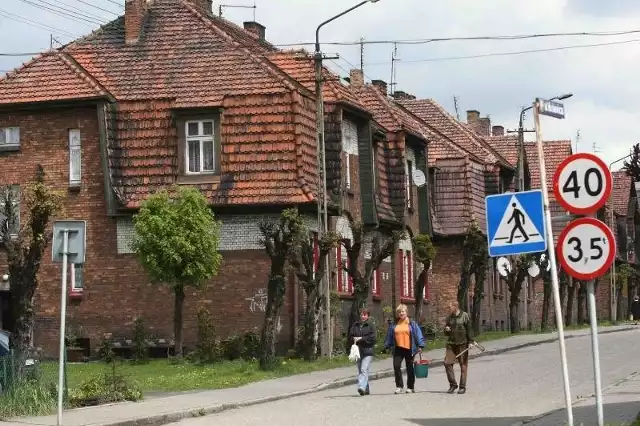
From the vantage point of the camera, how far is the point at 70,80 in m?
38.6

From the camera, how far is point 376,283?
150 ft

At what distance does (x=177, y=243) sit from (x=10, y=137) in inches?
294

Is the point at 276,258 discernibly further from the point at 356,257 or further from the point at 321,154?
the point at 356,257

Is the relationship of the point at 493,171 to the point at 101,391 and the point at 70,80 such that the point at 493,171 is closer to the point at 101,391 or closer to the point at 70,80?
the point at 70,80

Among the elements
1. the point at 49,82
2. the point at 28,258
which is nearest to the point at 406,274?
the point at 49,82

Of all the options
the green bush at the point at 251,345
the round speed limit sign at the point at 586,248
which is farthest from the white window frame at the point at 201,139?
the round speed limit sign at the point at 586,248

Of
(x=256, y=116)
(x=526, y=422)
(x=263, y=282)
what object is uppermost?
(x=256, y=116)

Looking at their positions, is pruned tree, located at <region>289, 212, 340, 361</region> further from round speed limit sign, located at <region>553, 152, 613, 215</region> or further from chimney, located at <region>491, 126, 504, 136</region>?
chimney, located at <region>491, 126, 504, 136</region>

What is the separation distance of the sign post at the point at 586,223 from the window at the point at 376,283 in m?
31.8

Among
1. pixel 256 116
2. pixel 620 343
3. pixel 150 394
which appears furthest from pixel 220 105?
pixel 620 343

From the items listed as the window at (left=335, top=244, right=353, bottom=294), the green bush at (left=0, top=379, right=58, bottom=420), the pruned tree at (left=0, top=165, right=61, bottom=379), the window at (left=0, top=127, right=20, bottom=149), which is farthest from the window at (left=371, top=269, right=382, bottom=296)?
the green bush at (left=0, top=379, right=58, bottom=420)

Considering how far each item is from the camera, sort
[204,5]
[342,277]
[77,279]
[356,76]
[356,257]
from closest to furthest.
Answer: [356,257] → [77,279] → [342,277] → [204,5] → [356,76]

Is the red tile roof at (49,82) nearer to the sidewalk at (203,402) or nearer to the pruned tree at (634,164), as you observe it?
the sidewalk at (203,402)

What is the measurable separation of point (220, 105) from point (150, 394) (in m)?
13.0
